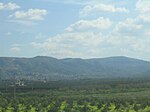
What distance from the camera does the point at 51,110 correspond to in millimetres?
66688

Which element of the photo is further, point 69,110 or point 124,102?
point 124,102

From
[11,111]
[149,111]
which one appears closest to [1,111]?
[11,111]

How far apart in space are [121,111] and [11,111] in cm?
1715

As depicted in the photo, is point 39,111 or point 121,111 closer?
point 121,111

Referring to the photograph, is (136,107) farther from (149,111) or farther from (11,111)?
(11,111)

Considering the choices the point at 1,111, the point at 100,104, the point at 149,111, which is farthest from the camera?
the point at 100,104

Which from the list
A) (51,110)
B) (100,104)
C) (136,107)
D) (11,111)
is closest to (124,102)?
(100,104)

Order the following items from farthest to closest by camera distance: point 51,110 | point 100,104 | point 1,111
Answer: point 100,104 → point 51,110 → point 1,111

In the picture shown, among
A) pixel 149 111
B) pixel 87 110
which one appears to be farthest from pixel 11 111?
pixel 149 111

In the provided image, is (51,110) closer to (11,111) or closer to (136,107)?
(11,111)

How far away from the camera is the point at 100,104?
247 ft

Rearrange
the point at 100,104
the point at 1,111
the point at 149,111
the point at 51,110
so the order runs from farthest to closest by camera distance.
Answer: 1. the point at 100,104
2. the point at 51,110
3. the point at 1,111
4. the point at 149,111

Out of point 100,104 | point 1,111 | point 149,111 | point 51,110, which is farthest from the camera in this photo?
point 100,104

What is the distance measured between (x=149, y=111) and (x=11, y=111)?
21.1 meters
